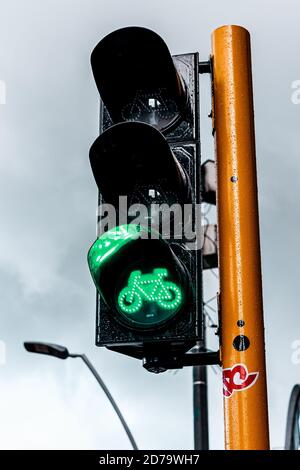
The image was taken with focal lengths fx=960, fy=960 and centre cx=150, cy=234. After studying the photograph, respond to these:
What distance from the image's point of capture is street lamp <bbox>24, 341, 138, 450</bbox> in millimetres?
15000

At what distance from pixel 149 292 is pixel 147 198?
50 centimetres

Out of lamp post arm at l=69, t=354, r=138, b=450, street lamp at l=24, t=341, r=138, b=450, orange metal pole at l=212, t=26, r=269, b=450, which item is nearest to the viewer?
orange metal pole at l=212, t=26, r=269, b=450

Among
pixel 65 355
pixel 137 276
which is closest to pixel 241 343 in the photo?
pixel 137 276

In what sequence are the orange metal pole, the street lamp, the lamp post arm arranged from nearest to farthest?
the orange metal pole < the street lamp < the lamp post arm

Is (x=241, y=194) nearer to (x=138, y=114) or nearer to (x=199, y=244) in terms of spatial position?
(x=199, y=244)

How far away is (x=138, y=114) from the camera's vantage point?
453cm

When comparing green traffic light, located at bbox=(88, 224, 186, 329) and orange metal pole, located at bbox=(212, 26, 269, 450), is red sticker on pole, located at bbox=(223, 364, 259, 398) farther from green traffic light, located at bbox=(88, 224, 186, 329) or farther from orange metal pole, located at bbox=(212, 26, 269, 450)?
green traffic light, located at bbox=(88, 224, 186, 329)

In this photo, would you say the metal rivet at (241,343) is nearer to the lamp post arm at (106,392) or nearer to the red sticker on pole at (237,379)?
the red sticker on pole at (237,379)

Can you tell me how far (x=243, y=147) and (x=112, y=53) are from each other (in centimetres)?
77

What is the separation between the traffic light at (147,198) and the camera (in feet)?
12.7

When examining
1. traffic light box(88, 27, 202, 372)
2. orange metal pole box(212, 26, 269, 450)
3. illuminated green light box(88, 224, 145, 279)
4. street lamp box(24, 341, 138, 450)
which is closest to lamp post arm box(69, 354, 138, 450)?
street lamp box(24, 341, 138, 450)

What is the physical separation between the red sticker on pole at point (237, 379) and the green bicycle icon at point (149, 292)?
0.34 meters

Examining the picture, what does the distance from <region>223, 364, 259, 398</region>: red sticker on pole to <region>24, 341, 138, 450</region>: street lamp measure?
11.1 m

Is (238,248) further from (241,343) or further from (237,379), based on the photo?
(237,379)
